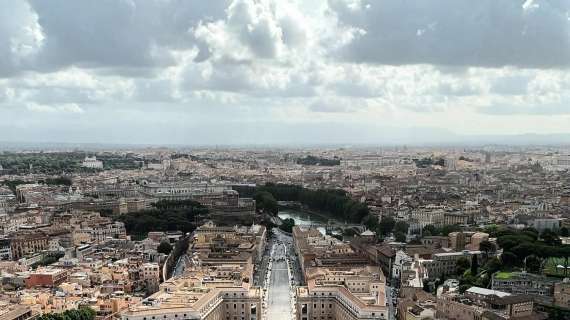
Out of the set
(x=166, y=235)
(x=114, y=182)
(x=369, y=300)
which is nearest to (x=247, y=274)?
(x=369, y=300)

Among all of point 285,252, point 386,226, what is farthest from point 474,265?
point 386,226

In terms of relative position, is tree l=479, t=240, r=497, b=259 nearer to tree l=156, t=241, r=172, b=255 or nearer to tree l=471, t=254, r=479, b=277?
tree l=471, t=254, r=479, b=277

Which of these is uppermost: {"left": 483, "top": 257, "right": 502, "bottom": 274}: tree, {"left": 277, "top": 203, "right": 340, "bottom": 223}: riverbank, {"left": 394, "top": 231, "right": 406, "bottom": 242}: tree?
{"left": 483, "top": 257, "right": 502, "bottom": 274}: tree

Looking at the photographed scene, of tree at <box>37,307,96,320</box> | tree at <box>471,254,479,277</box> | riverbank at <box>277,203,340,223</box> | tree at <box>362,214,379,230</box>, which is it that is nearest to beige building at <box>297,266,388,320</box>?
tree at <box>471,254,479,277</box>

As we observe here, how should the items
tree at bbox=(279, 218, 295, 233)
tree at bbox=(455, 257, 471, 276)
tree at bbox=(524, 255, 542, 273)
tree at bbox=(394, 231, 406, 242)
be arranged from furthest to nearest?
tree at bbox=(279, 218, 295, 233) → tree at bbox=(394, 231, 406, 242) → tree at bbox=(455, 257, 471, 276) → tree at bbox=(524, 255, 542, 273)

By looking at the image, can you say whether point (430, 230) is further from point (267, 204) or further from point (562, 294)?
point (562, 294)

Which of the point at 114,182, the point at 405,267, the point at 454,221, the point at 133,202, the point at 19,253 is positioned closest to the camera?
the point at 405,267

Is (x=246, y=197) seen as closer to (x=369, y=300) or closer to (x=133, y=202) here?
(x=133, y=202)

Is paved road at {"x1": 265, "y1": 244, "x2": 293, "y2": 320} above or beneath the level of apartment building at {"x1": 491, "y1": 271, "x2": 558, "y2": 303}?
beneath
